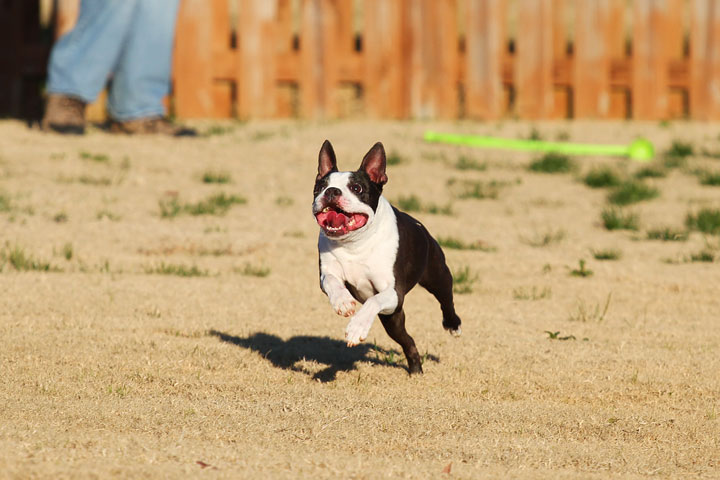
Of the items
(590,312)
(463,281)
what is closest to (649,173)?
(463,281)

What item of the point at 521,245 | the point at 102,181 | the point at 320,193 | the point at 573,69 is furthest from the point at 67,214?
the point at 573,69

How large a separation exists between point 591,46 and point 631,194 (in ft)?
9.60

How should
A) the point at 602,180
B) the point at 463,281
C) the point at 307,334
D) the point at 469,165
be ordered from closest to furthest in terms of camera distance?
the point at 307,334 < the point at 463,281 < the point at 602,180 < the point at 469,165

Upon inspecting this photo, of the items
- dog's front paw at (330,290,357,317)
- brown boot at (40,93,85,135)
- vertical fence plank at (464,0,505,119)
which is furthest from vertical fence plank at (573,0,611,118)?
dog's front paw at (330,290,357,317)

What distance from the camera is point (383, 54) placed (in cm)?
1171

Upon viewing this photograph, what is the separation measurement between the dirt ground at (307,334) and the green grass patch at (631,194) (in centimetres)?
9

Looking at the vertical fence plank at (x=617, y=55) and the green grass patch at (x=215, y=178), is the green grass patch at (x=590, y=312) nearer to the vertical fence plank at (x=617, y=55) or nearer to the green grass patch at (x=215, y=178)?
the green grass patch at (x=215, y=178)

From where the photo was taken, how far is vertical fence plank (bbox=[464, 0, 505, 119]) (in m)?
11.8

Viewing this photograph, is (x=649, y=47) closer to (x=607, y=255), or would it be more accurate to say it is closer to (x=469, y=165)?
(x=469, y=165)

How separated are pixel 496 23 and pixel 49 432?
8907mm

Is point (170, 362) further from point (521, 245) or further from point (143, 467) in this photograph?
point (521, 245)

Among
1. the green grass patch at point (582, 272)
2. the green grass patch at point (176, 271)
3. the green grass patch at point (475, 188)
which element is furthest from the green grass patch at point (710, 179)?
the green grass patch at point (176, 271)

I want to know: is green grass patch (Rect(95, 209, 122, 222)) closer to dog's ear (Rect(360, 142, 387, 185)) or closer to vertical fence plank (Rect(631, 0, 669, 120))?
dog's ear (Rect(360, 142, 387, 185))

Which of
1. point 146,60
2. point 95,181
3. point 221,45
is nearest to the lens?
point 95,181
